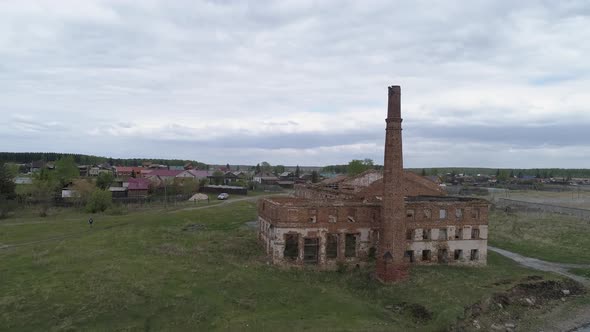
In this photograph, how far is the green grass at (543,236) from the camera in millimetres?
45781

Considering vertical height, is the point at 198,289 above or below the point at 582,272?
above

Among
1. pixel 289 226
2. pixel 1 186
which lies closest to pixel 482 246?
pixel 289 226

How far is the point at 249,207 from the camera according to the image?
74.9 m

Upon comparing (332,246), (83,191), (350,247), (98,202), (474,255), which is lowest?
(474,255)

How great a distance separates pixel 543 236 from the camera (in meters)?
55.4

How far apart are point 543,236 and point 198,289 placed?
4715cm

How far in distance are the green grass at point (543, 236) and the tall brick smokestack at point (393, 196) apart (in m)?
20.8

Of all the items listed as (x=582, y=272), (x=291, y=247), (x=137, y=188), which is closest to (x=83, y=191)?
(x=137, y=188)

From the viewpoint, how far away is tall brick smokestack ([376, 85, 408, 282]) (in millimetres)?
33000

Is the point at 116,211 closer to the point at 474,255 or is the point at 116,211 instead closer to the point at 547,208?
the point at 474,255

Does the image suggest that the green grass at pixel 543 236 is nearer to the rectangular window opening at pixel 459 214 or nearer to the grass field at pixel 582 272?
the grass field at pixel 582 272

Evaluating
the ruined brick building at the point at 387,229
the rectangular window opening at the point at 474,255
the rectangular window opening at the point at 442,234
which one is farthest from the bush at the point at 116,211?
the rectangular window opening at the point at 474,255

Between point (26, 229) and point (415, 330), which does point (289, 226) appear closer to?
point (415, 330)

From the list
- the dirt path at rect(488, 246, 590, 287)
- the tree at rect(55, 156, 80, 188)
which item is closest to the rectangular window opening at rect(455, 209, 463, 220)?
the dirt path at rect(488, 246, 590, 287)
